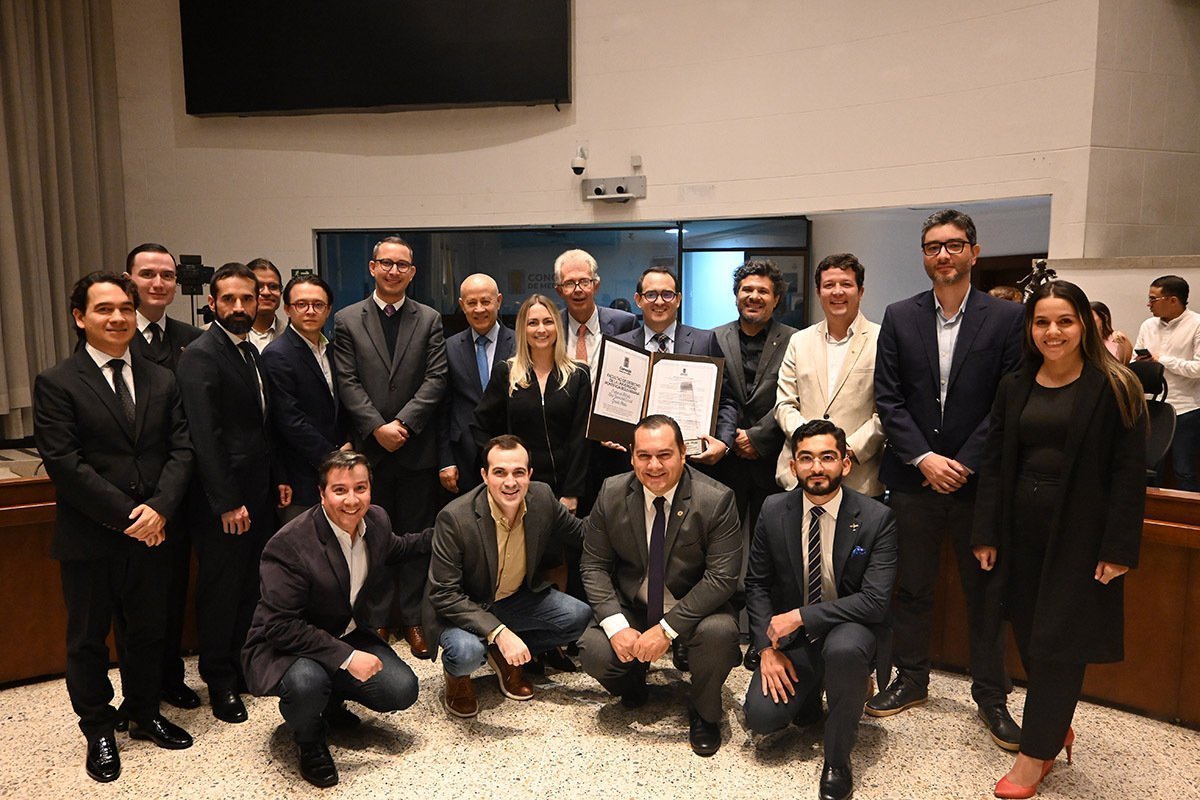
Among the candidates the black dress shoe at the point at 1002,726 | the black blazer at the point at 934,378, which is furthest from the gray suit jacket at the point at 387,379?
the black dress shoe at the point at 1002,726

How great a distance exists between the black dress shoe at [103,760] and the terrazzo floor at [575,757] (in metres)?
0.04

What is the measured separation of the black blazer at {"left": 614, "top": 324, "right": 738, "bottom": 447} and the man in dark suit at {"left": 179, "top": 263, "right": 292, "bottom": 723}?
1.51 meters

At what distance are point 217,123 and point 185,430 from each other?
631 cm

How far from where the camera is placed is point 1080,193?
5.73 m

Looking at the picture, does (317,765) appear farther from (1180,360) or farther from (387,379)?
(1180,360)

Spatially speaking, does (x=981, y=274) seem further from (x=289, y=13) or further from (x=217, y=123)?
(x=217, y=123)

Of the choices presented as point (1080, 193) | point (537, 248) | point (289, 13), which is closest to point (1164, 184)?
point (1080, 193)

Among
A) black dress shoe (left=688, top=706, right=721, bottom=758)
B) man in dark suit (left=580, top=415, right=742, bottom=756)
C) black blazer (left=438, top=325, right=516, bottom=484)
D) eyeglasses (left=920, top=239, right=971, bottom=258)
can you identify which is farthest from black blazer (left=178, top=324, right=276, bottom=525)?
eyeglasses (left=920, top=239, right=971, bottom=258)

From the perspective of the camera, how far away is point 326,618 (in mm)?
2914

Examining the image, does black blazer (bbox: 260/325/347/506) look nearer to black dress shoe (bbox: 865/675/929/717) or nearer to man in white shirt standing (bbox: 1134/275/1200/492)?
black dress shoe (bbox: 865/675/929/717)

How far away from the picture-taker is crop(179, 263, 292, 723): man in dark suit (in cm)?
304

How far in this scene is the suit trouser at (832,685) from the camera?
265 cm

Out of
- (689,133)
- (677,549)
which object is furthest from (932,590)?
(689,133)

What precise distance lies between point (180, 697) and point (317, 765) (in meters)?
0.88
